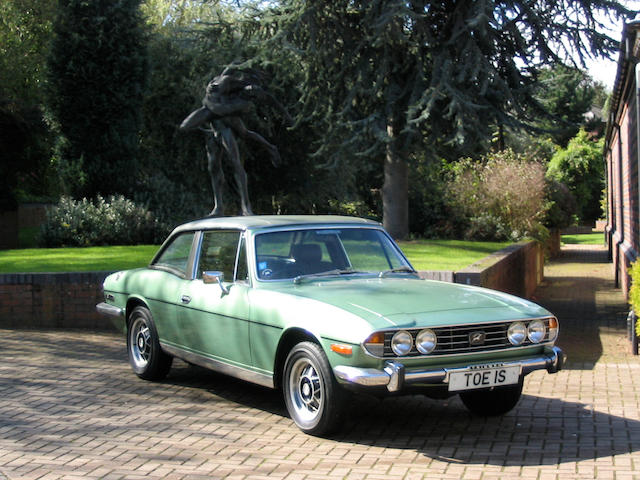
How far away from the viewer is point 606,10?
19.3 metres

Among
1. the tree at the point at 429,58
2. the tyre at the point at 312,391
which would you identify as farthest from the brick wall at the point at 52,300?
the tree at the point at 429,58

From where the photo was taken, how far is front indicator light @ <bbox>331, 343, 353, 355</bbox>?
18.0 feet

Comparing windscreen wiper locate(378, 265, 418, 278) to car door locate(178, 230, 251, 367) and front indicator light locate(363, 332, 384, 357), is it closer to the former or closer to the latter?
car door locate(178, 230, 251, 367)

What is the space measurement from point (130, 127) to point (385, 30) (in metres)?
8.11

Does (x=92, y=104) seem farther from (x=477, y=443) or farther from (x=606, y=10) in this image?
(x=477, y=443)

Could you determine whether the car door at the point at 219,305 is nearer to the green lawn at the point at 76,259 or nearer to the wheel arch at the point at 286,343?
the wheel arch at the point at 286,343

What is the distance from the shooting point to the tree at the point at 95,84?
21859 millimetres

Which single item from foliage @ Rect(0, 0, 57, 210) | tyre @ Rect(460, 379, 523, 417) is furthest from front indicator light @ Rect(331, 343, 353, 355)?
foliage @ Rect(0, 0, 57, 210)

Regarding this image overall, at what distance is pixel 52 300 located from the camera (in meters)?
11.4

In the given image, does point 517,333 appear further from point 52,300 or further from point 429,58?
point 429,58

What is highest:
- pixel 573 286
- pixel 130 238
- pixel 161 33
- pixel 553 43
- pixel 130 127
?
pixel 161 33

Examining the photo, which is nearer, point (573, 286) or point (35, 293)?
point (35, 293)

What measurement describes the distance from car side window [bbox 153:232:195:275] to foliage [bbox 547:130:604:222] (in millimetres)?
49405

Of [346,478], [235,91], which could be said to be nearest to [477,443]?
[346,478]
